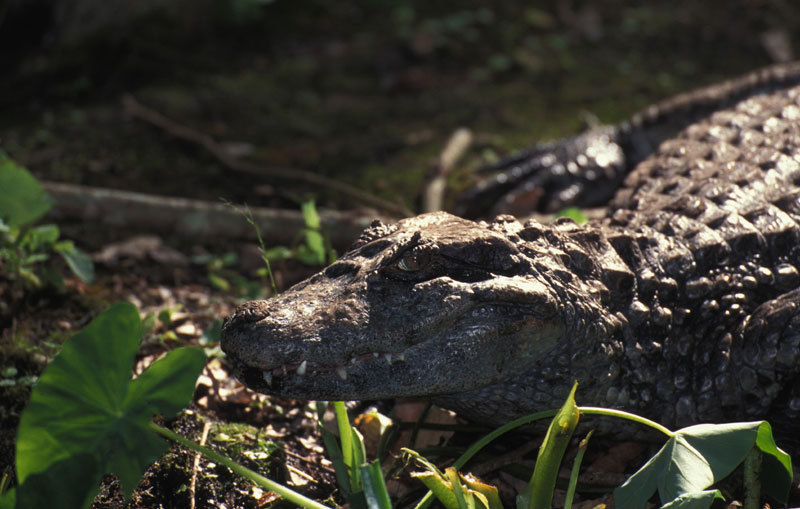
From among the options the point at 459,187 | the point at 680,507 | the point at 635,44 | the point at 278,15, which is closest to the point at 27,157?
the point at 459,187

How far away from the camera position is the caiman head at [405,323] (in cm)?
232

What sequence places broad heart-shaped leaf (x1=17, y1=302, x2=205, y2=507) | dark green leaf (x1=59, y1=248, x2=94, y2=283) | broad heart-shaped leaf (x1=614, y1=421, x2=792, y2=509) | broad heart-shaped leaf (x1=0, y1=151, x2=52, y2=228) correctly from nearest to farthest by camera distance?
broad heart-shaped leaf (x1=17, y1=302, x2=205, y2=507) → broad heart-shaped leaf (x1=614, y1=421, x2=792, y2=509) → broad heart-shaped leaf (x1=0, y1=151, x2=52, y2=228) → dark green leaf (x1=59, y1=248, x2=94, y2=283)

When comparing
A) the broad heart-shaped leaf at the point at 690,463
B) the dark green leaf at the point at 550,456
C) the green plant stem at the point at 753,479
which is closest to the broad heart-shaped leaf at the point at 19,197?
the dark green leaf at the point at 550,456

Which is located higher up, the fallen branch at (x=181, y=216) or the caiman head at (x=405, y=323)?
the caiman head at (x=405, y=323)

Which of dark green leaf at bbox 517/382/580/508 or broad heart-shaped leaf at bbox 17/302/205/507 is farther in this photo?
dark green leaf at bbox 517/382/580/508

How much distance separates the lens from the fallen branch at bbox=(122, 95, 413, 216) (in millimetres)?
4428

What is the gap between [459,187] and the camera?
15.8 feet

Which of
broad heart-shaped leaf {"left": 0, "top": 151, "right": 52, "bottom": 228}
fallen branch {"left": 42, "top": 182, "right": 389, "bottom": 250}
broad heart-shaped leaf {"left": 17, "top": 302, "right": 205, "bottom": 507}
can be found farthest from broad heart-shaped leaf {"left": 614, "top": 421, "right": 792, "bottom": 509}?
broad heart-shaped leaf {"left": 0, "top": 151, "right": 52, "bottom": 228}

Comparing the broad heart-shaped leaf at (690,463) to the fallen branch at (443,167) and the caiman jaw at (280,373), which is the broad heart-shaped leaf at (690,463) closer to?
the caiman jaw at (280,373)

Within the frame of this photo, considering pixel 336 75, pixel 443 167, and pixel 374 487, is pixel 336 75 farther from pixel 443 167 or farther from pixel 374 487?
pixel 374 487

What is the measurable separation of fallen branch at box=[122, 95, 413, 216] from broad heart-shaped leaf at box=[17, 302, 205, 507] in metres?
2.39

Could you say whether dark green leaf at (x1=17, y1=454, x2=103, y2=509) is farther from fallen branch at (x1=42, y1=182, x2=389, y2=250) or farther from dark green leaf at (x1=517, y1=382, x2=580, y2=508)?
fallen branch at (x1=42, y1=182, x2=389, y2=250)

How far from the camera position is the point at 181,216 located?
414cm

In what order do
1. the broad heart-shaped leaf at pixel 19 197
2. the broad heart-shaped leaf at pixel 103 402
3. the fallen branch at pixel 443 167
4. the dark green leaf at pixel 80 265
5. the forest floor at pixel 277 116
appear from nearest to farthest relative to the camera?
1. the broad heart-shaped leaf at pixel 103 402
2. the forest floor at pixel 277 116
3. the broad heart-shaped leaf at pixel 19 197
4. the dark green leaf at pixel 80 265
5. the fallen branch at pixel 443 167
